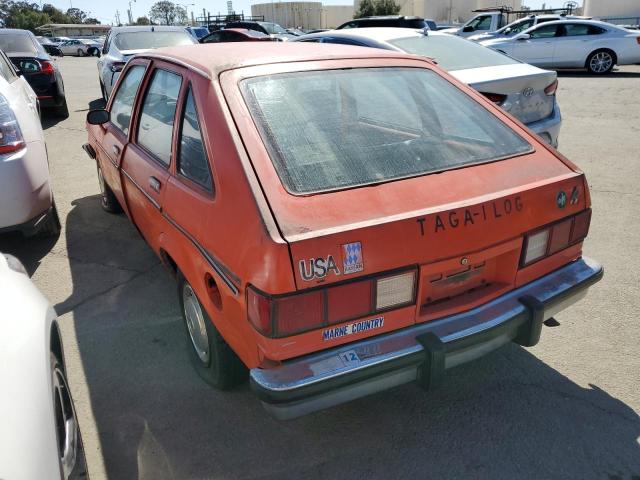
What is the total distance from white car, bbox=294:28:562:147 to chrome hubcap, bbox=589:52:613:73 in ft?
34.8

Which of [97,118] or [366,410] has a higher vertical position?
[97,118]

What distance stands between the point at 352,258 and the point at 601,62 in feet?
51.9

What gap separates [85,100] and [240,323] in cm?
1280

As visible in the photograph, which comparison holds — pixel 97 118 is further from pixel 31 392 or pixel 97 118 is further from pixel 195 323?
pixel 31 392

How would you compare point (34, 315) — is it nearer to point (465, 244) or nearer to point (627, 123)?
point (465, 244)

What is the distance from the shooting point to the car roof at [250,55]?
99.3 inches

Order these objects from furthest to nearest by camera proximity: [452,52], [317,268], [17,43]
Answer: [17,43] → [452,52] → [317,268]

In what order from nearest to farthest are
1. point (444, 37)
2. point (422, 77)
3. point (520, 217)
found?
point (520, 217) < point (422, 77) < point (444, 37)

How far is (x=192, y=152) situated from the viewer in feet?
8.20

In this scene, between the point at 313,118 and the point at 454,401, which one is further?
the point at 454,401

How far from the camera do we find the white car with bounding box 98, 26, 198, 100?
9.52m

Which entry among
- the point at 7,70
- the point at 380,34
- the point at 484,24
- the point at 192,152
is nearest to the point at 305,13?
the point at 484,24

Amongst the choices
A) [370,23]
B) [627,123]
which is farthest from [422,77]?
[370,23]

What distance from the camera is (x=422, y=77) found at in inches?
117
